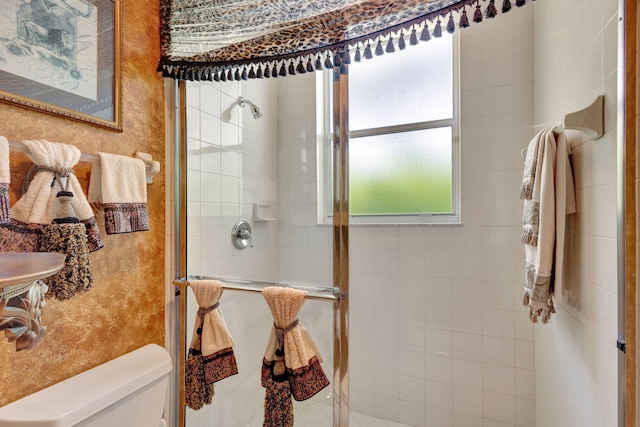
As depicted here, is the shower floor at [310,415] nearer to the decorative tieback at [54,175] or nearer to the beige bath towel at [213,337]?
the beige bath towel at [213,337]

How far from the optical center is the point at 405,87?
6.20ft

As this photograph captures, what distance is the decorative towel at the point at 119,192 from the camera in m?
0.94

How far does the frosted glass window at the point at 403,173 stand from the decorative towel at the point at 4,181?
4.94ft

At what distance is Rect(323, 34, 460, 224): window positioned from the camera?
181 centimetres

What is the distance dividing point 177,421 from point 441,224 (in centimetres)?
168

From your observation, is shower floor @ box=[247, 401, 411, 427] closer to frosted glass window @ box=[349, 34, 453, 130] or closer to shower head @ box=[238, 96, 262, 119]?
shower head @ box=[238, 96, 262, 119]

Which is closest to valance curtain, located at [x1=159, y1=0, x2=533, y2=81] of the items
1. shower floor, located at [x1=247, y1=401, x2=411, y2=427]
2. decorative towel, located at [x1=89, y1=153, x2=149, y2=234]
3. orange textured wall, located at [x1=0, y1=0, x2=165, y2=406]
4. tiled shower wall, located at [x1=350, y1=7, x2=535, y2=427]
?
orange textured wall, located at [x1=0, y1=0, x2=165, y2=406]

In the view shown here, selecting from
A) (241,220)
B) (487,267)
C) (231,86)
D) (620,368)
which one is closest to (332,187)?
(241,220)

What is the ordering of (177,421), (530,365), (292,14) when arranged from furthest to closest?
(530,365)
(177,421)
(292,14)

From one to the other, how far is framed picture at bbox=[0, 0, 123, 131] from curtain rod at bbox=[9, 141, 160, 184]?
0.39 ft

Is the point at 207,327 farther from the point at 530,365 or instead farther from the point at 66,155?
the point at 530,365

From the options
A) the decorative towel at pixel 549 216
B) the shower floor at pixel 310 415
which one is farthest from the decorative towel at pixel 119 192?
the decorative towel at pixel 549 216

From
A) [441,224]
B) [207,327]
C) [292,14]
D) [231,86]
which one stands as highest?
[292,14]

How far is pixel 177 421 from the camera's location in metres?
1.33
